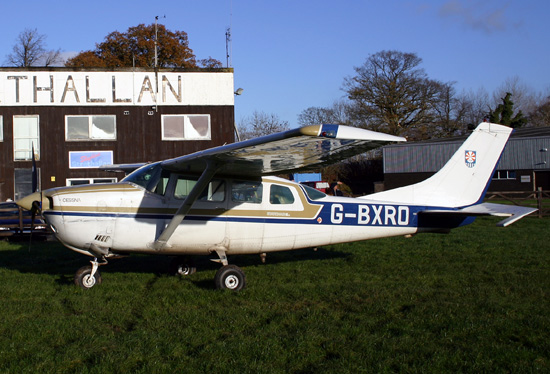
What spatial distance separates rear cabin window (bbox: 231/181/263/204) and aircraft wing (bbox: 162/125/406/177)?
156 mm

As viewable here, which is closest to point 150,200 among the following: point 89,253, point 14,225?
point 89,253

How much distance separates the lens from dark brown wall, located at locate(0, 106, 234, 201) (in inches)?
853

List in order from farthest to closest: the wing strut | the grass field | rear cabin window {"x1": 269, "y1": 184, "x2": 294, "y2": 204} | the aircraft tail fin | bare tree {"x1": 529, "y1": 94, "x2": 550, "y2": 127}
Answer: bare tree {"x1": 529, "y1": 94, "x2": 550, "y2": 127}, the aircraft tail fin, rear cabin window {"x1": 269, "y1": 184, "x2": 294, "y2": 204}, the wing strut, the grass field

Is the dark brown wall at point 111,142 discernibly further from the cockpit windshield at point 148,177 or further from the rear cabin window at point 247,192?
the cockpit windshield at point 148,177

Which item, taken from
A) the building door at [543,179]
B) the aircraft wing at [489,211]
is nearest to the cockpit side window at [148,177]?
the aircraft wing at [489,211]

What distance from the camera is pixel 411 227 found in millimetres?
9422

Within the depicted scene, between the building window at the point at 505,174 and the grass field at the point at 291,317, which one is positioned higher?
the building window at the point at 505,174

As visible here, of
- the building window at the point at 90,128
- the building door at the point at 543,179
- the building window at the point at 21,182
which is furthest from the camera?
the building door at the point at 543,179

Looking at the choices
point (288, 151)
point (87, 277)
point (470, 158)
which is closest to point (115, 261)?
point (87, 277)

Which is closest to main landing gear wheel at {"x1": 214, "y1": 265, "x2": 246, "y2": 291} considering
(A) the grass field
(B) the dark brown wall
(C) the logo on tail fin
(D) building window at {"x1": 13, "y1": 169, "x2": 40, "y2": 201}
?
(A) the grass field

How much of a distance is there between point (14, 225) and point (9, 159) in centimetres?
837

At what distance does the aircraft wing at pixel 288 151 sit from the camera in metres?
5.62

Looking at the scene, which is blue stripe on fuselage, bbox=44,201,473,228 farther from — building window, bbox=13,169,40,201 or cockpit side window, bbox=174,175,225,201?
building window, bbox=13,169,40,201

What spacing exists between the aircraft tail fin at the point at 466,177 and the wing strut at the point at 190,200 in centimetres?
363
